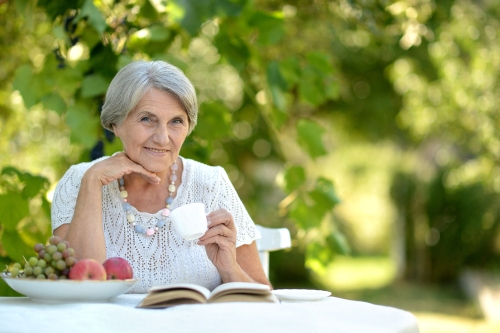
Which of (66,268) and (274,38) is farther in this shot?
(274,38)

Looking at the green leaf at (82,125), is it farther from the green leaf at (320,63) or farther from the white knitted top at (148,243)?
the green leaf at (320,63)

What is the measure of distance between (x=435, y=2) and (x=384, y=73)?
3959 millimetres

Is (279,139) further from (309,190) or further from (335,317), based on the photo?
(335,317)

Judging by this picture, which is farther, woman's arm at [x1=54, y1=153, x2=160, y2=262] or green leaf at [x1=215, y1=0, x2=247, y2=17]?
green leaf at [x1=215, y1=0, x2=247, y2=17]

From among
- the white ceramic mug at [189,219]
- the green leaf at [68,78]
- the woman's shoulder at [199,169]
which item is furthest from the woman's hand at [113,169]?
the green leaf at [68,78]

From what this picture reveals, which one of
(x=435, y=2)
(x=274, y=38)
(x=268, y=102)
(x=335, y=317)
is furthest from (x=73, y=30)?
(x=435, y=2)

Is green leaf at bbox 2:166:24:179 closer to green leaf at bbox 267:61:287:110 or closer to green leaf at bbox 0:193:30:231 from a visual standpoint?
green leaf at bbox 0:193:30:231

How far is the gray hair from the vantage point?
2.38 meters

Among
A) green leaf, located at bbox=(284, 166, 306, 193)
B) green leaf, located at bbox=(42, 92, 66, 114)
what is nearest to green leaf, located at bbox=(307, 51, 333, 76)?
green leaf, located at bbox=(284, 166, 306, 193)

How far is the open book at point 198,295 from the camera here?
171 centimetres

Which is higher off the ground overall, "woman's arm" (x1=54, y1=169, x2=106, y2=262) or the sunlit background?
the sunlit background

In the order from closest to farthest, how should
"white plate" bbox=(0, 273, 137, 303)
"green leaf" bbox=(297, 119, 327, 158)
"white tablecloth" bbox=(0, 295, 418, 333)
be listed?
"white tablecloth" bbox=(0, 295, 418, 333) < "white plate" bbox=(0, 273, 137, 303) < "green leaf" bbox=(297, 119, 327, 158)

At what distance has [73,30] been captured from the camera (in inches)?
127

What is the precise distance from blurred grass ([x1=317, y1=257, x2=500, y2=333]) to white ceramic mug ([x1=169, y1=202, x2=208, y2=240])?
5089mm
